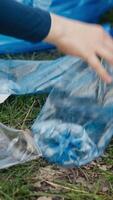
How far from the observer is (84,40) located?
0.91 metres

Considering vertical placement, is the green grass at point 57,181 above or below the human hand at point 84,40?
below

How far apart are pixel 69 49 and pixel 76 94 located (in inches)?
31.8

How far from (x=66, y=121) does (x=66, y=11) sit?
665mm

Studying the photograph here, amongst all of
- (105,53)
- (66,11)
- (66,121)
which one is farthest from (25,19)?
(66,11)

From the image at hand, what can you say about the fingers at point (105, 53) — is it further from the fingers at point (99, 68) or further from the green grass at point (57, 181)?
the green grass at point (57, 181)

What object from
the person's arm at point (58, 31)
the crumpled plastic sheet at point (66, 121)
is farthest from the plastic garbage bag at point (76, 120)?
the person's arm at point (58, 31)

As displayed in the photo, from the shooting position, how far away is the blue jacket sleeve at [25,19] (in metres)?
0.93

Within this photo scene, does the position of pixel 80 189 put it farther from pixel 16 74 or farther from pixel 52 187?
pixel 16 74

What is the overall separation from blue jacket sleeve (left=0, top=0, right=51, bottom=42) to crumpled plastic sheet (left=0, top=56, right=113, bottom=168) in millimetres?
665

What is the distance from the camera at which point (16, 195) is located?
1.41 m

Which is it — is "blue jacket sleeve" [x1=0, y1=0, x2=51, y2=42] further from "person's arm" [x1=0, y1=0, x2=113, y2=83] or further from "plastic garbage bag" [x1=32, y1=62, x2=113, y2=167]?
"plastic garbage bag" [x1=32, y1=62, x2=113, y2=167]

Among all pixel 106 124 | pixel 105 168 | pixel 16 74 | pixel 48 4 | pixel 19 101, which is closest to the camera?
pixel 105 168

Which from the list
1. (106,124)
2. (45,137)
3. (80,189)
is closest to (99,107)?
(106,124)

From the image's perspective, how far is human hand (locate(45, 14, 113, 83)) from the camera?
883 millimetres
